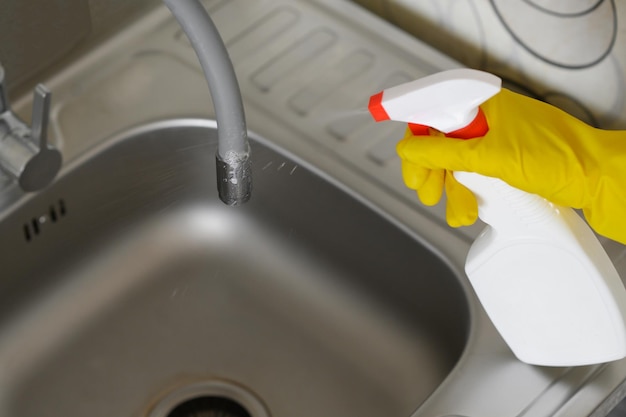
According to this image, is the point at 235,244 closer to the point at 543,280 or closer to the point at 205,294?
the point at 205,294

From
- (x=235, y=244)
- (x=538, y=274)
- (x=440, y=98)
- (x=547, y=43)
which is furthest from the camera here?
(x=235, y=244)

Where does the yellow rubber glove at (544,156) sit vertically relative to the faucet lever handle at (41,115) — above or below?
above

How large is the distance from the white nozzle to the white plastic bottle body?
0.07 metres

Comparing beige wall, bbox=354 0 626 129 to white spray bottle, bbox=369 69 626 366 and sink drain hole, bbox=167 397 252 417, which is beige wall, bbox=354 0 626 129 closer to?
white spray bottle, bbox=369 69 626 366

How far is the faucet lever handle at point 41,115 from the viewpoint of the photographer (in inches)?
29.2

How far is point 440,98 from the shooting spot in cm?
59

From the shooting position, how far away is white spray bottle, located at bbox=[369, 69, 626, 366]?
2.18 ft

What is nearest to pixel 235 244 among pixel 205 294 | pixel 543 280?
pixel 205 294

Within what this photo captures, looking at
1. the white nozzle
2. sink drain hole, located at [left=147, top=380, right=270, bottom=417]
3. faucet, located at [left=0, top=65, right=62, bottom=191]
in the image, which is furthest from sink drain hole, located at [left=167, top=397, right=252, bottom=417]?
the white nozzle

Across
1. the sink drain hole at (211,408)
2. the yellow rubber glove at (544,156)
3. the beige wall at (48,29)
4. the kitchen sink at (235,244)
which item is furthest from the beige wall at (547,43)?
the sink drain hole at (211,408)

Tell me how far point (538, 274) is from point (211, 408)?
0.36 meters

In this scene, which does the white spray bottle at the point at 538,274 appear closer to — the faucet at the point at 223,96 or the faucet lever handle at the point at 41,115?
the faucet at the point at 223,96

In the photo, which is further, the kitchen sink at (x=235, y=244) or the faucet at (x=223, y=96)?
the kitchen sink at (x=235, y=244)

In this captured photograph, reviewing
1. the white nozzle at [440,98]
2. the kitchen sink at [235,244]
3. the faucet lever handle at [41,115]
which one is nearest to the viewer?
the white nozzle at [440,98]
